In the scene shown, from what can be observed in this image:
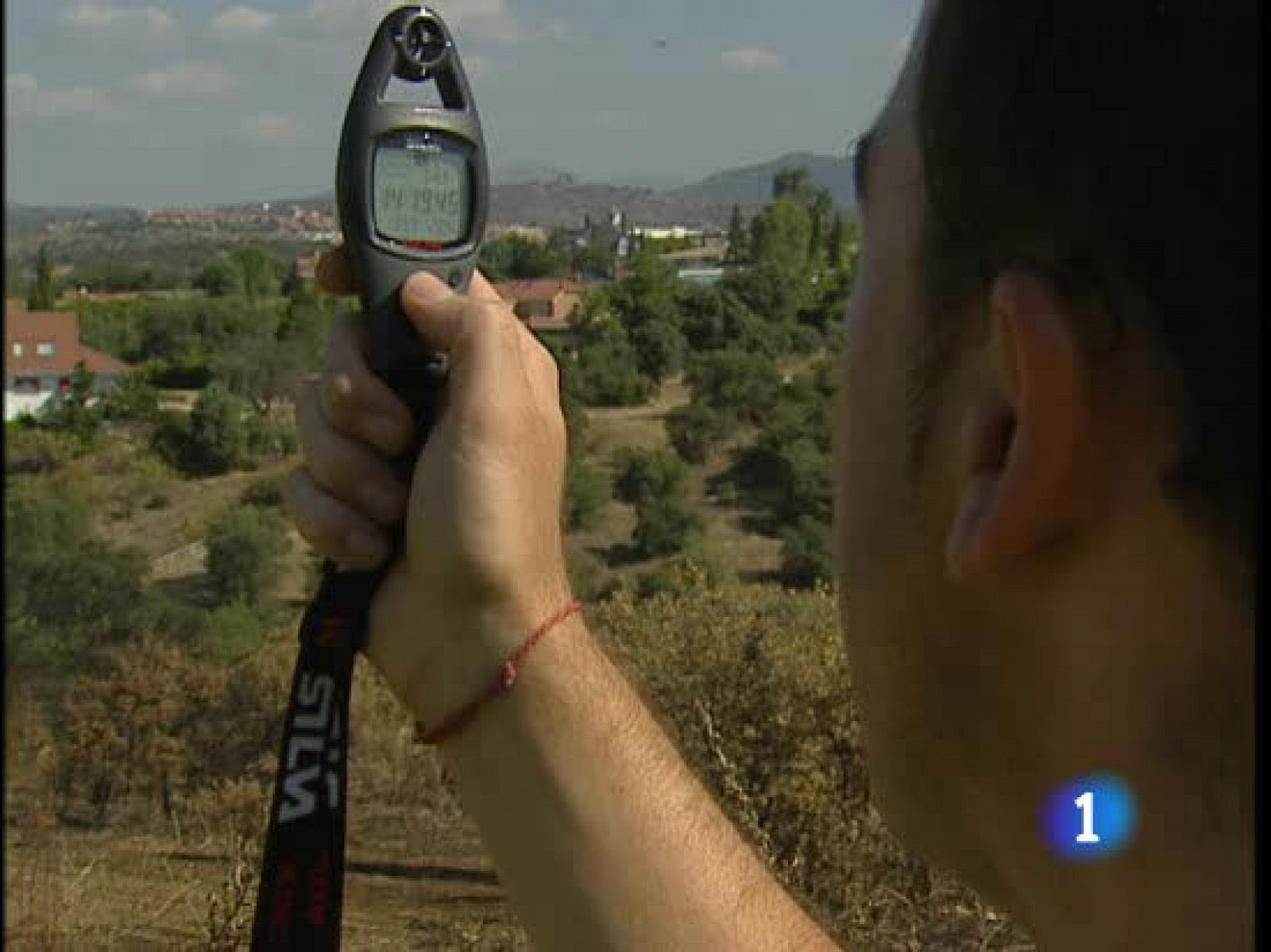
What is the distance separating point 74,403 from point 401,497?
13044mm

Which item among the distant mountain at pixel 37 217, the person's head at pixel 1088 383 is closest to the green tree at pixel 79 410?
the distant mountain at pixel 37 217

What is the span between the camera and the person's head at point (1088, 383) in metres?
0.79

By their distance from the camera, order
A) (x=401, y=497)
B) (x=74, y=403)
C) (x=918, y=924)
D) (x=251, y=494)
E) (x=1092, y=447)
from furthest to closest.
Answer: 1. (x=251, y=494)
2. (x=74, y=403)
3. (x=918, y=924)
4. (x=401, y=497)
5. (x=1092, y=447)

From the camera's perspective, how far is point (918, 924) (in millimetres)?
4512

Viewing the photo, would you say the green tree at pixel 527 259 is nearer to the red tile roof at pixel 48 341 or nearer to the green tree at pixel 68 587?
the red tile roof at pixel 48 341

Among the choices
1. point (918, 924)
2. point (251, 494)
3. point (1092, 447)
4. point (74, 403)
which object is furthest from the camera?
point (251, 494)

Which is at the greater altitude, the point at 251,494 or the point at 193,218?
the point at 193,218

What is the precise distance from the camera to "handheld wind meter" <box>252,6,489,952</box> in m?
1.29

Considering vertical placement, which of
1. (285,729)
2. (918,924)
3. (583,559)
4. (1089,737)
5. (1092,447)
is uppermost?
(1092,447)

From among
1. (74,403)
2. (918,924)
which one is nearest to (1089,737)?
(918,924)

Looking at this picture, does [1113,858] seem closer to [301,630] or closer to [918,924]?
[301,630]

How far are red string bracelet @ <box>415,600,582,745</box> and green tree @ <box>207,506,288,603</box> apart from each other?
14123 millimetres

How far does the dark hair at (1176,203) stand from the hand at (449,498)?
1.78ft

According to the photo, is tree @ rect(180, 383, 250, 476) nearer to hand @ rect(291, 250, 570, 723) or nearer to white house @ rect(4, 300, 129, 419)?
white house @ rect(4, 300, 129, 419)
